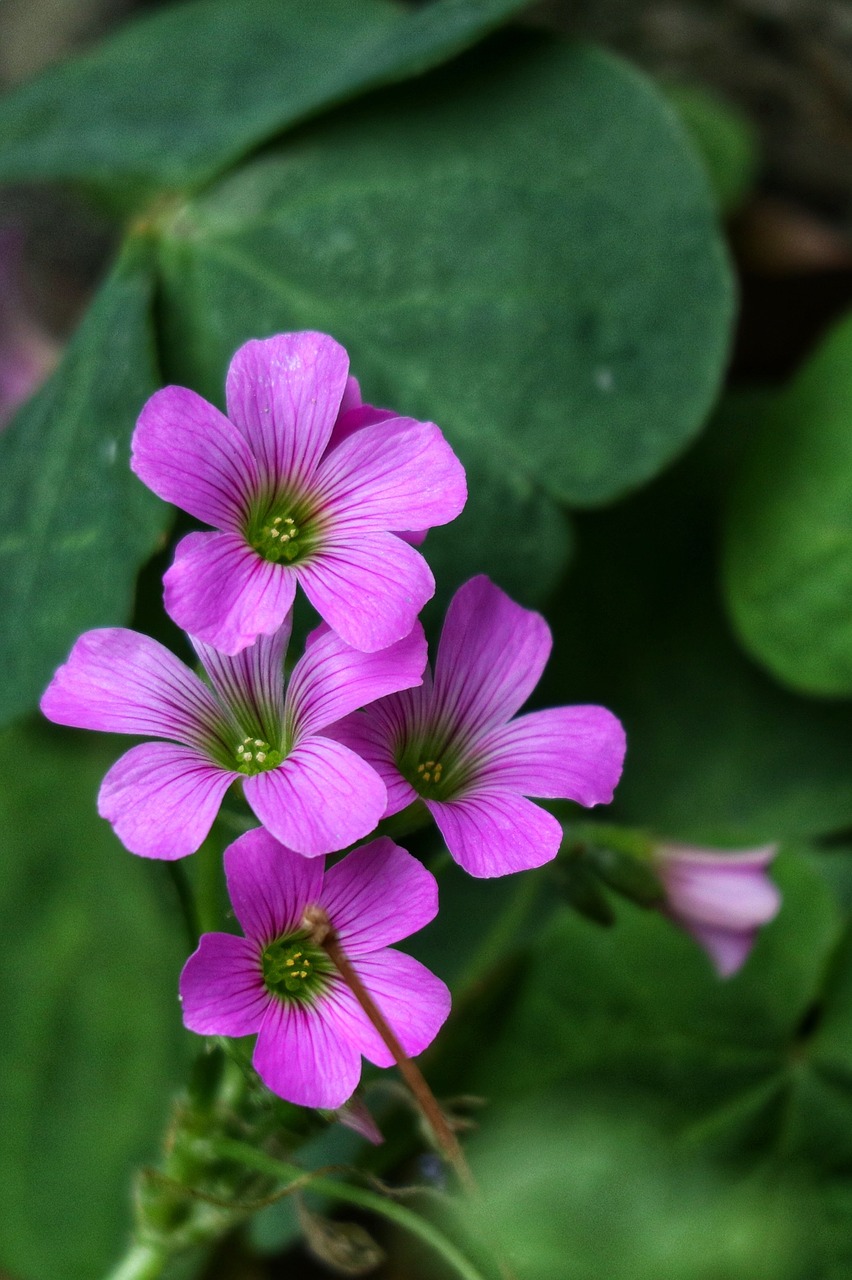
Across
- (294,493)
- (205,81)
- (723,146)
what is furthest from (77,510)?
(723,146)

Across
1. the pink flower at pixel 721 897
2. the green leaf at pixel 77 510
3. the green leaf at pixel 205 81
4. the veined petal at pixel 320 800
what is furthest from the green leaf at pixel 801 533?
the veined petal at pixel 320 800

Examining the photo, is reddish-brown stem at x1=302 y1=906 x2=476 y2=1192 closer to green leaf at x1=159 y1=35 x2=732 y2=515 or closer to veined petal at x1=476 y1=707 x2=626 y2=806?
veined petal at x1=476 y1=707 x2=626 y2=806

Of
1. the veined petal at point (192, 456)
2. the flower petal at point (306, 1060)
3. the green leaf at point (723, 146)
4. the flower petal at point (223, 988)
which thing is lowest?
the green leaf at point (723, 146)

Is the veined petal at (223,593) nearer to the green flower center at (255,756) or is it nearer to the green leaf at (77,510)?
the green flower center at (255,756)

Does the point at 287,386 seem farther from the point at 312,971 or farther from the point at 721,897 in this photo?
the point at 721,897

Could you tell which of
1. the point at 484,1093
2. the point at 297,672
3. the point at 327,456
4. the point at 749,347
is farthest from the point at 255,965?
the point at 749,347

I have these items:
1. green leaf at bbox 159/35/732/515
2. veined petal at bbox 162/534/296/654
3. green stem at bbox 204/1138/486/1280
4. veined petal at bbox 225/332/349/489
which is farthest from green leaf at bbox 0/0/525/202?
green stem at bbox 204/1138/486/1280
